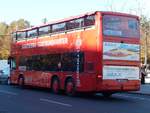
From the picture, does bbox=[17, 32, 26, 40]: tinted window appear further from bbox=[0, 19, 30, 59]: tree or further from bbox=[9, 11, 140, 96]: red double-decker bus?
bbox=[0, 19, 30, 59]: tree

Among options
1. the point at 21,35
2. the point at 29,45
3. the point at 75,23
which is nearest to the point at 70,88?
the point at 75,23

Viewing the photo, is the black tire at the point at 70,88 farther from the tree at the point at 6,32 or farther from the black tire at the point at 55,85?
the tree at the point at 6,32

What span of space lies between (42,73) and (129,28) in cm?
701

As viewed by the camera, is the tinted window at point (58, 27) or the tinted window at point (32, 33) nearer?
the tinted window at point (58, 27)

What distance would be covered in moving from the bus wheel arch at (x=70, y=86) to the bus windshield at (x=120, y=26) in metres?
3.39

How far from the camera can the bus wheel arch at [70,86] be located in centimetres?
2511

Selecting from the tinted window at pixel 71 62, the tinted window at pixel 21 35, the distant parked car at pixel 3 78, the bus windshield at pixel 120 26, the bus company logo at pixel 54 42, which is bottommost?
the distant parked car at pixel 3 78

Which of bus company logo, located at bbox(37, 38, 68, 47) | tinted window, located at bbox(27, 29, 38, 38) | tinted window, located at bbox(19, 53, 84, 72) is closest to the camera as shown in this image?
tinted window, located at bbox(19, 53, 84, 72)

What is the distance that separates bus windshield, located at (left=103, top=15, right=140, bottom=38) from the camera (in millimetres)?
23469

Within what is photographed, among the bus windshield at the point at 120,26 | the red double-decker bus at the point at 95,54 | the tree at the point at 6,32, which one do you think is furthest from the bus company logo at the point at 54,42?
the tree at the point at 6,32

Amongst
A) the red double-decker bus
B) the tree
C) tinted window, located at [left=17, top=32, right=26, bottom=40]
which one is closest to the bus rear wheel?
the red double-decker bus

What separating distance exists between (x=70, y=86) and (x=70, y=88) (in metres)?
0.10

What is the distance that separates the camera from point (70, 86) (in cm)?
2541

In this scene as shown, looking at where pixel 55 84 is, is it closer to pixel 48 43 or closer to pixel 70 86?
pixel 70 86
